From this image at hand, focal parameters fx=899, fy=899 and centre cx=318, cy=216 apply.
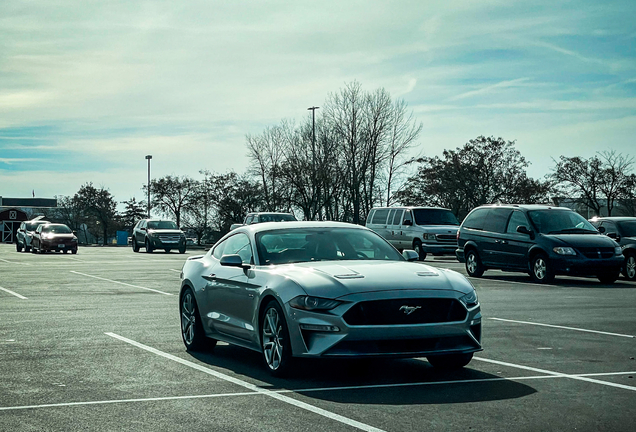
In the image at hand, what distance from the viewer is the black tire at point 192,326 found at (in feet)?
32.4

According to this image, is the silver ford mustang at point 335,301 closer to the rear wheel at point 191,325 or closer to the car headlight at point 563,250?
the rear wheel at point 191,325

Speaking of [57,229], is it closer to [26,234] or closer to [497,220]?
[26,234]

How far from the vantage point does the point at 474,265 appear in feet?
78.2

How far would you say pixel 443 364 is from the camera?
8.51 m

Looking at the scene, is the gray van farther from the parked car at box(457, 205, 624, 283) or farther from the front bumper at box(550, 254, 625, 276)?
the front bumper at box(550, 254, 625, 276)

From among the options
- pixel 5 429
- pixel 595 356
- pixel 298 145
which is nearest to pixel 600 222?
pixel 595 356

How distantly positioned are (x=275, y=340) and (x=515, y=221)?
51.0 ft

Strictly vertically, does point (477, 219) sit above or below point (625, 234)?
above

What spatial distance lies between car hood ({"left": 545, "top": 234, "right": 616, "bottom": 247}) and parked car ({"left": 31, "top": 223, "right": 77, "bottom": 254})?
3249 centimetres

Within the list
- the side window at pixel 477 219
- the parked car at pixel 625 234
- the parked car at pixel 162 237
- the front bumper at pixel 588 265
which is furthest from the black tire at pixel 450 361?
the parked car at pixel 162 237

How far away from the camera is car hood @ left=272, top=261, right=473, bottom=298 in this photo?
7758 mm

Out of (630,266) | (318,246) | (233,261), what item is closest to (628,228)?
(630,266)

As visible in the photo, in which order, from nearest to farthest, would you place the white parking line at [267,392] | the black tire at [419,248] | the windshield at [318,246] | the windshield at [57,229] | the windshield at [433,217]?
the white parking line at [267,392] → the windshield at [318,246] → the black tire at [419,248] → the windshield at [433,217] → the windshield at [57,229]

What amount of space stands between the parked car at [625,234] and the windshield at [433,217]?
9.42 meters
